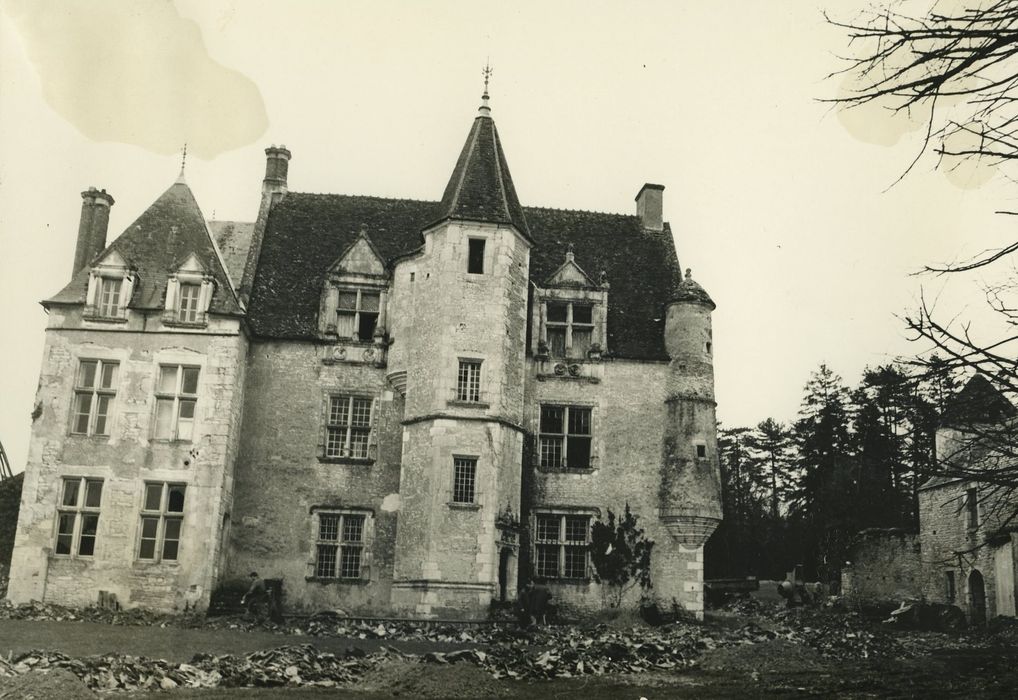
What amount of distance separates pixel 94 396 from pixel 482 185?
37.5 ft

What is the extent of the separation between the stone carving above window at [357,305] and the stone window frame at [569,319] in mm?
4236

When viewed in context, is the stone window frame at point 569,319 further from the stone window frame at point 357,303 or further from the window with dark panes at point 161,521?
the window with dark panes at point 161,521

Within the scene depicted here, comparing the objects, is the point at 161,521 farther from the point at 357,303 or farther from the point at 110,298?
the point at 357,303

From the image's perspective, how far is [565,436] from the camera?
27000mm

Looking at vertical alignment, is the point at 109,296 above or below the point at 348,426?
above

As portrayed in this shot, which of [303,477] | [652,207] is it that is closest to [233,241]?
[303,477]

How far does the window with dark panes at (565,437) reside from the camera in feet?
88.6

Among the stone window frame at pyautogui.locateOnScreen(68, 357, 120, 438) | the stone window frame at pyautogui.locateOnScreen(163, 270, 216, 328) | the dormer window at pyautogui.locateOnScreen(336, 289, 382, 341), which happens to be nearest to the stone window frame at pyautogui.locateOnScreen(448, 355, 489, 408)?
the dormer window at pyautogui.locateOnScreen(336, 289, 382, 341)

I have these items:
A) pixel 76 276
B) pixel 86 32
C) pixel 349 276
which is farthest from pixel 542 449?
pixel 86 32

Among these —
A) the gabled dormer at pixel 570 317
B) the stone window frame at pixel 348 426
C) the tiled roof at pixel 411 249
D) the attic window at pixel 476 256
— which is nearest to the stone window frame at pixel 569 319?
the gabled dormer at pixel 570 317

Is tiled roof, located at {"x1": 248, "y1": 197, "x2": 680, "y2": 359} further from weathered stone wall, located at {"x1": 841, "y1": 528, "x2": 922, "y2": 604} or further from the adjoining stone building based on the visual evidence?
weathered stone wall, located at {"x1": 841, "y1": 528, "x2": 922, "y2": 604}

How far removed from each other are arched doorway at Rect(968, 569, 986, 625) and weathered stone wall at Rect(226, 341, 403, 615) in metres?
19.8

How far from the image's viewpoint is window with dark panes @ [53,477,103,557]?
23906mm

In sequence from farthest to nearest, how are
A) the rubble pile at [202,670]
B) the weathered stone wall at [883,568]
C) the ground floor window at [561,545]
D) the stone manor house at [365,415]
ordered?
the weathered stone wall at [883,568]
the ground floor window at [561,545]
the stone manor house at [365,415]
the rubble pile at [202,670]
